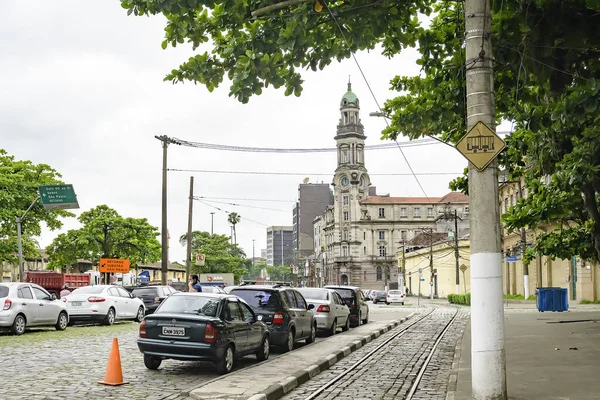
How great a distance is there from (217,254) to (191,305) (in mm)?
91843

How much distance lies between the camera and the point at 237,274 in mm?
106188

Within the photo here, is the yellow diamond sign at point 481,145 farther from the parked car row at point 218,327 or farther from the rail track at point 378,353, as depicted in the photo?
the parked car row at point 218,327

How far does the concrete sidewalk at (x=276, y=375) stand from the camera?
10344 mm

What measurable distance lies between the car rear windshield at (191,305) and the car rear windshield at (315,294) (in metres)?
9.62

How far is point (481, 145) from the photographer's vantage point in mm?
9258

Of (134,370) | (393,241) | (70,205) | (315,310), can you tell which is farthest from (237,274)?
(134,370)

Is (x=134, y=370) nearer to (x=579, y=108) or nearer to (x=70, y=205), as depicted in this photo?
(x=579, y=108)

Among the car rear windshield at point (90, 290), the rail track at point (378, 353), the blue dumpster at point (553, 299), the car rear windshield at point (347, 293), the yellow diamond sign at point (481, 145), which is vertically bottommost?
the rail track at point (378, 353)

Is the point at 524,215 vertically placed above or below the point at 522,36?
below

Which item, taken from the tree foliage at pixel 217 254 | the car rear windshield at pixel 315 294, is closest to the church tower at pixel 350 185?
the tree foliage at pixel 217 254

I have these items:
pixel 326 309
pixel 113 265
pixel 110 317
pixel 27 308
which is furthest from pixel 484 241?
pixel 113 265

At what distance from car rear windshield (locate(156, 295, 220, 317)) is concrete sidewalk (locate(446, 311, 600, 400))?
4562 millimetres

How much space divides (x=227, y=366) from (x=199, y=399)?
315 centimetres

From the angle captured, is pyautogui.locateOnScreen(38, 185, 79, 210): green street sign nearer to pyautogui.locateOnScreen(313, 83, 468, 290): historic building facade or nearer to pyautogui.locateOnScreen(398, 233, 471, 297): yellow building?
pyautogui.locateOnScreen(398, 233, 471, 297): yellow building
